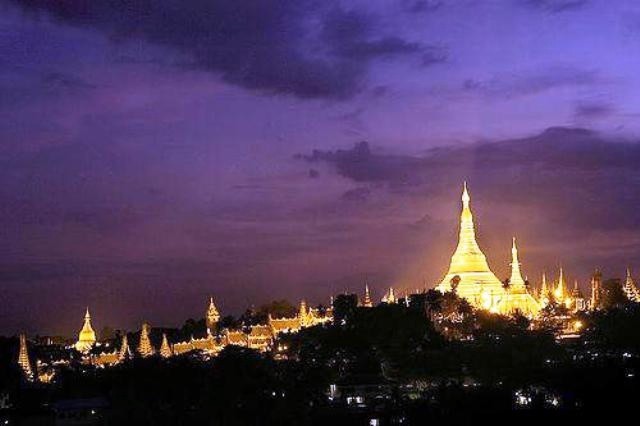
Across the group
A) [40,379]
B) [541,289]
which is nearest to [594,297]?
[541,289]

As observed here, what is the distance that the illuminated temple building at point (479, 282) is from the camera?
90188mm

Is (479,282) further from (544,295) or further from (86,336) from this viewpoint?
(86,336)

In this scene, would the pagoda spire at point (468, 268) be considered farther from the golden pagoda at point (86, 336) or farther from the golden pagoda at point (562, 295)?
the golden pagoda at point (86, 336)

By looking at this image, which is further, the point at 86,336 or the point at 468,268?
the point at 86,336

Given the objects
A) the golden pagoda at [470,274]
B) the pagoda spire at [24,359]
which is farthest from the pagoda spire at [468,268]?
the pagoda spire at [24,359]

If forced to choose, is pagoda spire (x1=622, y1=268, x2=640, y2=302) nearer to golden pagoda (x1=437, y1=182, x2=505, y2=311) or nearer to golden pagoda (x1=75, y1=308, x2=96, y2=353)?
golden pagoda (x1=437, y1=182, x2=505, y2=311)

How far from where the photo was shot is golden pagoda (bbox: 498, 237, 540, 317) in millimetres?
90500

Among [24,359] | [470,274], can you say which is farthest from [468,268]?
[24,359]

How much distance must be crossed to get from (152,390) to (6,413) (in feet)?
29.7

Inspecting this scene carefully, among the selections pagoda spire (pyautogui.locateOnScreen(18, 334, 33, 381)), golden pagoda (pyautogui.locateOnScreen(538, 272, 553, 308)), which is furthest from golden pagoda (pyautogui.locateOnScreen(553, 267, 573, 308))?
pagoda spire (pyautogui.locateOnScreen(18, 334, 33, 381))

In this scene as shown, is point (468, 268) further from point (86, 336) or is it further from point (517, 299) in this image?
point (86, 336)

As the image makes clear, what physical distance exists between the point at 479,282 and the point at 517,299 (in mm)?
3550

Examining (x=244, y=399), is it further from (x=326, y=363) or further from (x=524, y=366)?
(x=326, y=363)

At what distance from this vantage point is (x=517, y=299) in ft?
303
